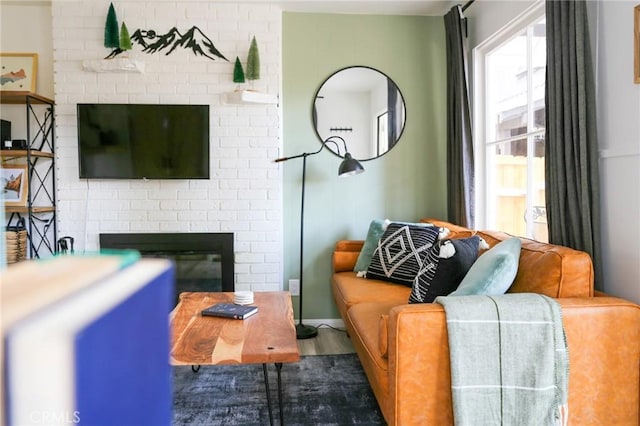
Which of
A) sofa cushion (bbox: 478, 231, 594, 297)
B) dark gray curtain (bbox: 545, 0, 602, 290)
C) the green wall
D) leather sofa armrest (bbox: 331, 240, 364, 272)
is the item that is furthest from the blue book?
the green wall

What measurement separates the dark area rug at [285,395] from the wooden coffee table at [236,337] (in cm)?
33

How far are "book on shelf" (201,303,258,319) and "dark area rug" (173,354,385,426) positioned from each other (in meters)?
0.47

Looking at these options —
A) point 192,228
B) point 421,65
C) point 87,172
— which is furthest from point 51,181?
point 421,65

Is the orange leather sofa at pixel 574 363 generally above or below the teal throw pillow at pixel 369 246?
below

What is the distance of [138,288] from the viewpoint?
0.23 meters

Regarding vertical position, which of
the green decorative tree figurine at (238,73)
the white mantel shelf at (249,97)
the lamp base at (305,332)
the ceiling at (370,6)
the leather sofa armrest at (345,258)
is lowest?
the lamp base at (305,332)

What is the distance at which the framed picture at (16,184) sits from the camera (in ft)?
11.1

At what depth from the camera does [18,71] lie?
11.6 feet

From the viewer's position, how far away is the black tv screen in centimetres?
342

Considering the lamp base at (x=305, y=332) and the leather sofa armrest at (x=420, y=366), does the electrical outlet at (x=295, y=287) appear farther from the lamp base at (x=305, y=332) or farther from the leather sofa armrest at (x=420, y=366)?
the leather sofa armrest at (x=420, y=366)

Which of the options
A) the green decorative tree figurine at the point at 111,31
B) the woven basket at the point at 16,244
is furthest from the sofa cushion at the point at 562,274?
the woven basket at the point at 16,244

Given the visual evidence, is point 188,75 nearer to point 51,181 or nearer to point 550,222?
point 51,181

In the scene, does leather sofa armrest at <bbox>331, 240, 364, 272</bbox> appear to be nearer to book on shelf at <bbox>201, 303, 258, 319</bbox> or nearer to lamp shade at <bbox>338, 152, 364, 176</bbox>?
lamp shade at <bbox>338, 152, 364, 176</bbox>

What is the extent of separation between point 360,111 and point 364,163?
0.42 metres
